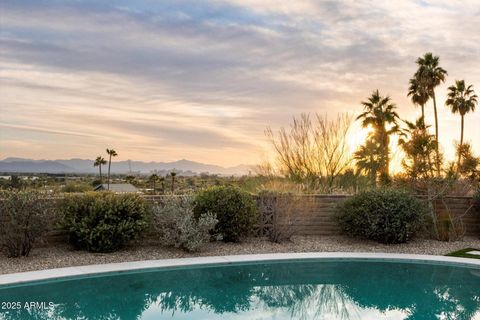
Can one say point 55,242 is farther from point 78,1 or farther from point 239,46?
point 239,46

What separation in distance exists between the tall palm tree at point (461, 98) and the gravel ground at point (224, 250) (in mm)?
25729

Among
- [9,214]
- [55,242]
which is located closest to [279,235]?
[55,242]

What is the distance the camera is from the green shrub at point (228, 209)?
1333 centimetres

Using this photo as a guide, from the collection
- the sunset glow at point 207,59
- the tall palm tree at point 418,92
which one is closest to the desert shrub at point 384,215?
the sunset glow at point 207,59

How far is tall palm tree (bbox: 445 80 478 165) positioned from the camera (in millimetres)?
38156

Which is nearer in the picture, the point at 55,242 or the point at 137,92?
the point at 55,242

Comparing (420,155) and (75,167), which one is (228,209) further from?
(75,167)

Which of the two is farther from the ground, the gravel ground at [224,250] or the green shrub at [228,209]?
the green shrub at [228,209]

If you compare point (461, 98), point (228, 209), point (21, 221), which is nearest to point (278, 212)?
point (228, 209)

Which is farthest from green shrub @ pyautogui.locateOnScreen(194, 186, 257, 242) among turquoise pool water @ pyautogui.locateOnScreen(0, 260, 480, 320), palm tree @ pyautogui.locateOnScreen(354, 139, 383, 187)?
palm tree @ pyautogui.locateOnScreen(354, 139, 383, 187)

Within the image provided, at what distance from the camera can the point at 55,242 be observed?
1238cm

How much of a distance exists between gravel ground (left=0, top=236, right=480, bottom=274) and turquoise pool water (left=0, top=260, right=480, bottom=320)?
1.23 metres

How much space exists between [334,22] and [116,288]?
37.7ft

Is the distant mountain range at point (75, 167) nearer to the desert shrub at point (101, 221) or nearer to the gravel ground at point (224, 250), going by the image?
the gravel ground at point (224, 250)
